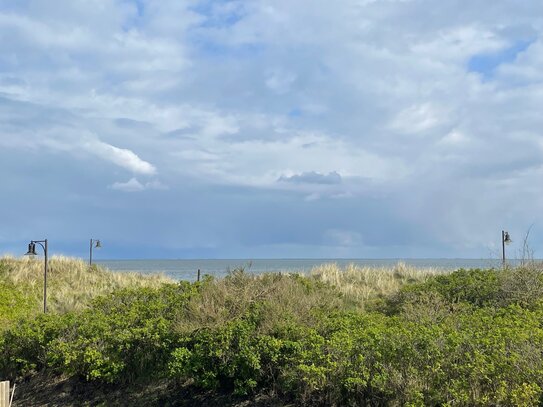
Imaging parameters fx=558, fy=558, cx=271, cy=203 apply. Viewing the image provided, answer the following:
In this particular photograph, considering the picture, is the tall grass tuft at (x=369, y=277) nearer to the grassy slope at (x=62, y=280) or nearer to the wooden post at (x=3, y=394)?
the grassy slope at (x=62, y=280)

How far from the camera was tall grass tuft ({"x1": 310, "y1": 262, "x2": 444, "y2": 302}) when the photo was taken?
1626 cm

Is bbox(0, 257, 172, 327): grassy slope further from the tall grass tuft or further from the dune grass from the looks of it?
the tall grass tuft

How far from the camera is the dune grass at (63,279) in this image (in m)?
21.0

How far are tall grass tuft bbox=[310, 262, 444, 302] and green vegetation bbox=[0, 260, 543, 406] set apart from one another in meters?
4.69

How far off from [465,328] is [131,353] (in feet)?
15.8

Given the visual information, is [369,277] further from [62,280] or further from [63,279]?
[63,279]

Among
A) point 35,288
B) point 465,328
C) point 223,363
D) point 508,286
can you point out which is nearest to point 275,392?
point 223,363

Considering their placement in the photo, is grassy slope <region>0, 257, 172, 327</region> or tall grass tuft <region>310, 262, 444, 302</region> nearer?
tall grass tuft <region>310, 262, 444, 302</region>

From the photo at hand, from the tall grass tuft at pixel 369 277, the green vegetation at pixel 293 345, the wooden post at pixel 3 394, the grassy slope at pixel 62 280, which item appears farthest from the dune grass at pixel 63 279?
the wooden post at pixel 3 394

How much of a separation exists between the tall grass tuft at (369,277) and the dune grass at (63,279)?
6.56 meters

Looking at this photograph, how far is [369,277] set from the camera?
1947cm

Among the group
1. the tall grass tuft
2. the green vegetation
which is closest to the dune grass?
the tall grass tuft

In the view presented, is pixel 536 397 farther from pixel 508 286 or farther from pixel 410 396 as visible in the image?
pixel 508 286

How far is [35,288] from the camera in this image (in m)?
22.4
